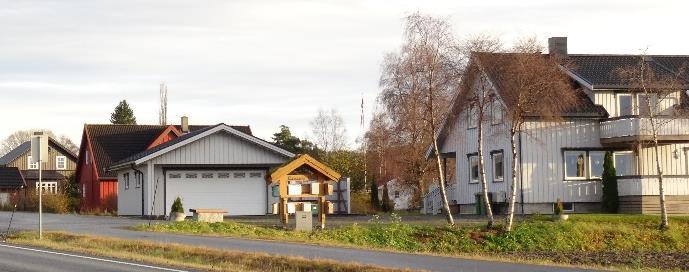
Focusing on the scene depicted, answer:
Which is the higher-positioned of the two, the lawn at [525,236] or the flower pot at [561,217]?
the flower pot at [561,217]

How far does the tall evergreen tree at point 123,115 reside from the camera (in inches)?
4237

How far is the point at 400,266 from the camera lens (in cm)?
2102

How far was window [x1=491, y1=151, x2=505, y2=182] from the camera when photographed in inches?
1766

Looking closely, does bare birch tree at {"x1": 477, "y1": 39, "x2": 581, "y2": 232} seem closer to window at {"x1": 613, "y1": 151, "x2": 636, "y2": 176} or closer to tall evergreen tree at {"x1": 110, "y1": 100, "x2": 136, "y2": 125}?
window at {"x1": 613, "y1": 151, "x2": 636, "y2": 176}

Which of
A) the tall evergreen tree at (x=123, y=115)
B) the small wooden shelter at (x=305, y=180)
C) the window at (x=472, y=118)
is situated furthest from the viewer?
the tall evergreen tree at (x=123, y=115)

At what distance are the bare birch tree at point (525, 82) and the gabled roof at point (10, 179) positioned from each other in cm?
5818

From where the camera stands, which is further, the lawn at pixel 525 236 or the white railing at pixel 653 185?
the white railing at pixel 653 185

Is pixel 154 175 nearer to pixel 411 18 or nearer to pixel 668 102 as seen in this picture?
pixel 411 18

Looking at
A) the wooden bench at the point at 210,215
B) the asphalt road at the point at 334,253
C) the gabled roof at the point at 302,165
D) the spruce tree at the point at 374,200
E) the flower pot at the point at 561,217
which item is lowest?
the asphalt road at the point at 334,253

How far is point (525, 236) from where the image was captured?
3594 centimetres

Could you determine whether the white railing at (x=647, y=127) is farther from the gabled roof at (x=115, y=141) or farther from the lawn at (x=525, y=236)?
the gabled roof at (x=115, y=141)

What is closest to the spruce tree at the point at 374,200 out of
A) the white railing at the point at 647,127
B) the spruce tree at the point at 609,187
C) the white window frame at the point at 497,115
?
the white window frame at the point at 497,115

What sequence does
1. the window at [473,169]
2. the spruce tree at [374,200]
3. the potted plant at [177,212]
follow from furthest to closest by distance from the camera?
the spruce tree at [374,200], the window at [473,169], the potted plant at [177,212]

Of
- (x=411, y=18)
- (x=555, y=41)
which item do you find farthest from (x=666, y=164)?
(x=411, y=18)
